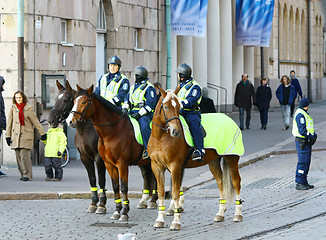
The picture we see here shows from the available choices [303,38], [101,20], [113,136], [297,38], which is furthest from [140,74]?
[303,38]

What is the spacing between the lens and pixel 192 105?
12.3m

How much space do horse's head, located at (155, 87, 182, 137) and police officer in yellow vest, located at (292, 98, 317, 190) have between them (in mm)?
5004

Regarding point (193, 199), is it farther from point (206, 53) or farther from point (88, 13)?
point (206, 53)

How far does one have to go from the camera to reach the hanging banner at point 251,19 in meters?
35.4

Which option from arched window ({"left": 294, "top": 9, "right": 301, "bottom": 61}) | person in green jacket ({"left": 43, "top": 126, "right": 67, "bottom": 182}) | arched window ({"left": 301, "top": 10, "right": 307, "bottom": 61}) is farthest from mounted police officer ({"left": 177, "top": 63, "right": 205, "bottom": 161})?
arched window ({"left": 301, "top": 10, "right": 307, "bottom": 61})

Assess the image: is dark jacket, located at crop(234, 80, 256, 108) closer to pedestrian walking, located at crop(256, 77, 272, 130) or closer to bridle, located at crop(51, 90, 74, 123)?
pedestrian walking, located at crop(256, 77, 272, 130)

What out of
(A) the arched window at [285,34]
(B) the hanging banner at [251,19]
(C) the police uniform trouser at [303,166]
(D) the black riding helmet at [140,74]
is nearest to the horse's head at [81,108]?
(D) the black riding helmet at [140,74]

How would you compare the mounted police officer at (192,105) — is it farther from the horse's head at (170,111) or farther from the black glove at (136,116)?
the black glove at (136,116)

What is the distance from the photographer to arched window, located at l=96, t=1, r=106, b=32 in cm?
2373

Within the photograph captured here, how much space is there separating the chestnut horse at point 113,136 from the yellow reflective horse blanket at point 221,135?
1054mm

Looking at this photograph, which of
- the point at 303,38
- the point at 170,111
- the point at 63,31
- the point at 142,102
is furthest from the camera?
the point at 303,38

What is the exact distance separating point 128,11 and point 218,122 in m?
13.0

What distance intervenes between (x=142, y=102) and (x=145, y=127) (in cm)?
43

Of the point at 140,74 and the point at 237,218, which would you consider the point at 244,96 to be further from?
the point at 237,218
